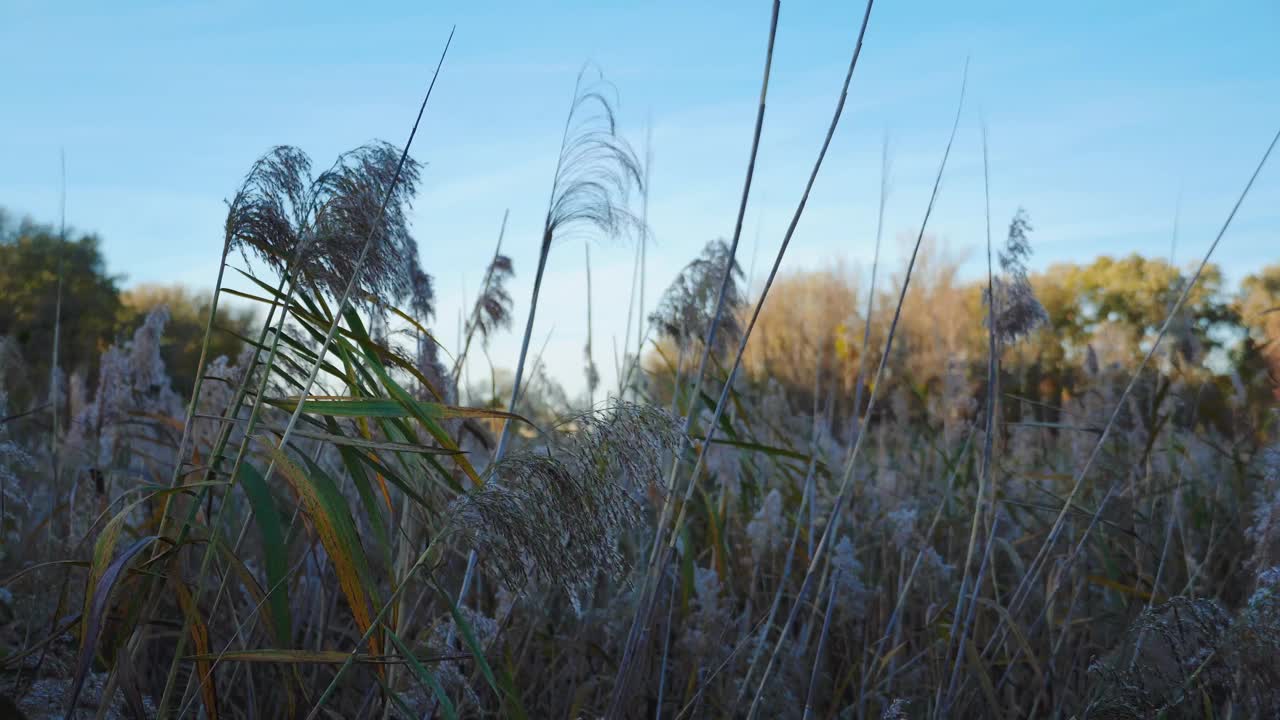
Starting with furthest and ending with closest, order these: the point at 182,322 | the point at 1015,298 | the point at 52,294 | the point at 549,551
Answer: the point at 182,322, the point at 52,294, the point at 1015,298, the point at 549,551

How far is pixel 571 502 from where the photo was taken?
1.25 metres

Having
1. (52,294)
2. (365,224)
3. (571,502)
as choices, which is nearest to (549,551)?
(571,502)

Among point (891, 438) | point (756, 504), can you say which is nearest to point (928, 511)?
point (756, 504)

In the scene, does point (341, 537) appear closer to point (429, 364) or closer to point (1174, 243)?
point (429, 364)

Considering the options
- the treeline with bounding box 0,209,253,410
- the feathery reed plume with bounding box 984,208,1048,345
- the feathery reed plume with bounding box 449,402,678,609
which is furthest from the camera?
the treeline with bounding box 0,209,253,410

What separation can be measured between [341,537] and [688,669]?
1435 mm

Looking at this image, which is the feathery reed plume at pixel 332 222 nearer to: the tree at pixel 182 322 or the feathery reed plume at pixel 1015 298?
the feathery reed plume at pixel 1015 298

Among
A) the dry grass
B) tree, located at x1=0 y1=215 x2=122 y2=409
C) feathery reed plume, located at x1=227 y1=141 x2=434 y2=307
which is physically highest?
tree, located at x1=0 y1=215 x2=122 y2=409

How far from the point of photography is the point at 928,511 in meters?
3.67

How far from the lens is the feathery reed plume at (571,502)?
1.22 metres

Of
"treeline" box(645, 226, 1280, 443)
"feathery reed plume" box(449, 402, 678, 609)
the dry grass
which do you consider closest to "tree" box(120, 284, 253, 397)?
"treeline" box(645, 226, 1280, 443)

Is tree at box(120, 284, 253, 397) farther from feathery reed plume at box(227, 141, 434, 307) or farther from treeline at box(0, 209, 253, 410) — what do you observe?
feathery reed plume at box(227, 141, 434, 307)

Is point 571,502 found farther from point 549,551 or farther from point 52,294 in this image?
point 52,294

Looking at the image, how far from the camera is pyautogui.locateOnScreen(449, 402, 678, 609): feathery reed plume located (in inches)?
47.9
